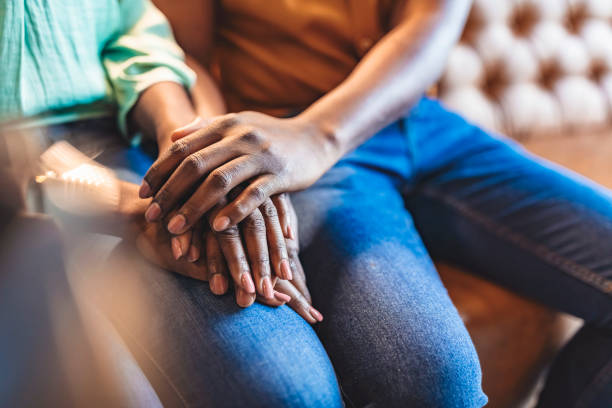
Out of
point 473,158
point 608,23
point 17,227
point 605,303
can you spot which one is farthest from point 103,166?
point 608,23

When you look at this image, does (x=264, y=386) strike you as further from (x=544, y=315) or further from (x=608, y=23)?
(x=608, y=23)

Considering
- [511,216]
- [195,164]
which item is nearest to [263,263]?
[195,164]

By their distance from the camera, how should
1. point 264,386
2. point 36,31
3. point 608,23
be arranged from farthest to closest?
1. point 608,23
2. point 36,31
3. point 264,386

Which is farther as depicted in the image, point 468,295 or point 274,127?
point 468,295

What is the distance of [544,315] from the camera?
765 millimetres

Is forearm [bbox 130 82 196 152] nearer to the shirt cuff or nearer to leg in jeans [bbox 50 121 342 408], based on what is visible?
the shirt cuff

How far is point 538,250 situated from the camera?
2.10 ft

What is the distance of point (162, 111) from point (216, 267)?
0.23m

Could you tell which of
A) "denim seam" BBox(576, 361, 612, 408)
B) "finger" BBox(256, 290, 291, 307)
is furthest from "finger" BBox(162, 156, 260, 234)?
"denim seam" BBox(576, 361, 612, 408)

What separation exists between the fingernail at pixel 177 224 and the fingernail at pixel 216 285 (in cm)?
6

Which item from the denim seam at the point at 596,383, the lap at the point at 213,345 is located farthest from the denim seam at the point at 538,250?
the lap at the point at 213,345

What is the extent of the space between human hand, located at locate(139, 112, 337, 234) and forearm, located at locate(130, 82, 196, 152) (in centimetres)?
6

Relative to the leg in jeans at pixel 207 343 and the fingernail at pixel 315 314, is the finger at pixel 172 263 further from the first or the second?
the fingernail at pixel 315 314

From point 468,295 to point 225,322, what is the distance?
0.44 metres
